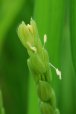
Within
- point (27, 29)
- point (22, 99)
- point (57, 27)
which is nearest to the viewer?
point (27, 29)

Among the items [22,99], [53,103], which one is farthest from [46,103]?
[22,99]

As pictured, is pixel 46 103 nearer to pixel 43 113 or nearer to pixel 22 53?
pixel 43 113

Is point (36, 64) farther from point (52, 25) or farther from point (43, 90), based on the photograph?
point (52, 25)

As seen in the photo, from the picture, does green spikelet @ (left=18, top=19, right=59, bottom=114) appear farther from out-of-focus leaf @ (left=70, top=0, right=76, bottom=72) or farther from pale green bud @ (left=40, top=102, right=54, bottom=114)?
out-of-focus leaf @ (left=70, top=0, right=76, bottom=72)

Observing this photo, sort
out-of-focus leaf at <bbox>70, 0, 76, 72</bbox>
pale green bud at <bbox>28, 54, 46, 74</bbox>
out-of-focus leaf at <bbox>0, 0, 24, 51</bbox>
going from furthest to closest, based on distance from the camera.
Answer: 1. out-of-focus leaf at <bbox>0, 0, 24, 51</bbox>
2. out-of-focus leaf at <bbox>70, 0, 76, 72</bbox>
3. pale green bud at <bbox>28, 54, 46, 74</bbox>

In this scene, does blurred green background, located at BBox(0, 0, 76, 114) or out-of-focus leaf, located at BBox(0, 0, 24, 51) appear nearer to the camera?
blurred green background, located at BBox(0, 0, 76, 114)

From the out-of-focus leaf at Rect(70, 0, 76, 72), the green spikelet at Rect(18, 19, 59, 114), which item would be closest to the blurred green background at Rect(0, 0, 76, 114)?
the out-of-focus leaf at Rect(70, 0, 76, 72)

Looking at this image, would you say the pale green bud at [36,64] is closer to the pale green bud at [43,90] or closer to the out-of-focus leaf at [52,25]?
the pale green bud at [43,90]
